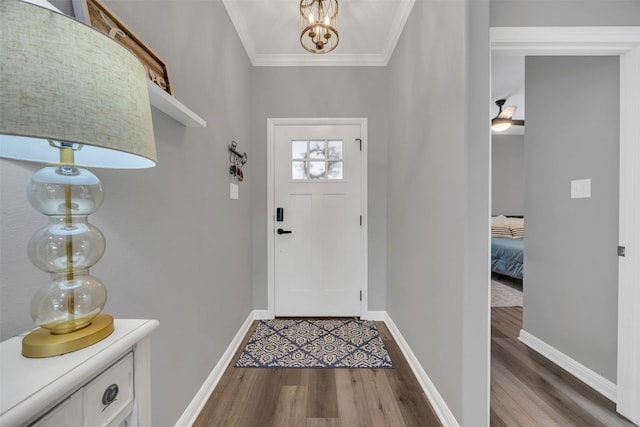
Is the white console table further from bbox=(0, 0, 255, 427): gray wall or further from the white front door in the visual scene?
the white front door

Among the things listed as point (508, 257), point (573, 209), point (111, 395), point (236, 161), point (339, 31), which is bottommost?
point (508, 257)

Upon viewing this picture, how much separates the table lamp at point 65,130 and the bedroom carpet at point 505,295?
367cm

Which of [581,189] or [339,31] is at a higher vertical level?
[339,31]

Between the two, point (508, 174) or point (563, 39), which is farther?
point (508, 174)

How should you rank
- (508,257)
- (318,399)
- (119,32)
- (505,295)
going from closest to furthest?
(119,32)
(318,399)
(505,295)
(508,257)

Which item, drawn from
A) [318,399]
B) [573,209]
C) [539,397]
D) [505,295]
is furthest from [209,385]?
[505,295]

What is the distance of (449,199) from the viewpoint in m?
1.31

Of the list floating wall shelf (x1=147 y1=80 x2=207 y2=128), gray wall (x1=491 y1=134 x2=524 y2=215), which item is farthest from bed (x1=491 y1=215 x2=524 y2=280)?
floating wall shelf (x1=147 y1=80 x2=207 y2=128)

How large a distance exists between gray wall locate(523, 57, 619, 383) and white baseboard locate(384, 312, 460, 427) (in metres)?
1.11

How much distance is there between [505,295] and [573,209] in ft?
6.60

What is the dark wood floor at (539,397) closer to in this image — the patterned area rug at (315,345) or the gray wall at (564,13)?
the patterned area rug at (315,345)

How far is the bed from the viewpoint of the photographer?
351 centimetres

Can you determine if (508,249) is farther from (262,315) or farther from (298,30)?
(298,30)

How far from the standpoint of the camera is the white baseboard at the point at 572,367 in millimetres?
1509
